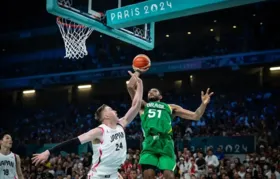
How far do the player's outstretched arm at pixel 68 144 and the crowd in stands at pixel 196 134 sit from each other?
292 inches

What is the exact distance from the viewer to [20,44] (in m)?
33.6

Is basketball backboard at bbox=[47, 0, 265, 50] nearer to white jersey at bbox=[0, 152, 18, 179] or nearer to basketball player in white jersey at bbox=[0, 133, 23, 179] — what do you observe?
→ basketball player in white jersey at bbox=[0, 133, 23, 179]

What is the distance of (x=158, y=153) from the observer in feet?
21.8

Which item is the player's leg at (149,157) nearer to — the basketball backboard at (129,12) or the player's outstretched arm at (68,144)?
the player's outstretched arm at (68,144)

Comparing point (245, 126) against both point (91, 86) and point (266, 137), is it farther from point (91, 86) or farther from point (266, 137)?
point (91, 86)

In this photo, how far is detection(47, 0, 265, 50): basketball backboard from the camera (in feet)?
23.4

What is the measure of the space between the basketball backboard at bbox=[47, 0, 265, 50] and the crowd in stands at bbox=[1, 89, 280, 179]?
4613mm

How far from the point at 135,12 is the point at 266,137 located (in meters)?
10.1

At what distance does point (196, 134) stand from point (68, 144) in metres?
14.5

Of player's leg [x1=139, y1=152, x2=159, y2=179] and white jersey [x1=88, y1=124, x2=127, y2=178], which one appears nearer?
white jersey [x1=88, y1=124, x2=127, y2=178]

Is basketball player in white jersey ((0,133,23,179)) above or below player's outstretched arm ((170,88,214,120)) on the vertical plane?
below

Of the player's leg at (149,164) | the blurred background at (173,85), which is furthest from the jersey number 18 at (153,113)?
the blurred background at (173,85)

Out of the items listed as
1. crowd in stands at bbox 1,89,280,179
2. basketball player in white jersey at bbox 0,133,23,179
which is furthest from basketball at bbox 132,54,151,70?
crowd in stands at bbox 1,89,280,179

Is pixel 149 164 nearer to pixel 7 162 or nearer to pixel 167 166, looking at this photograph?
pixel 167 166
